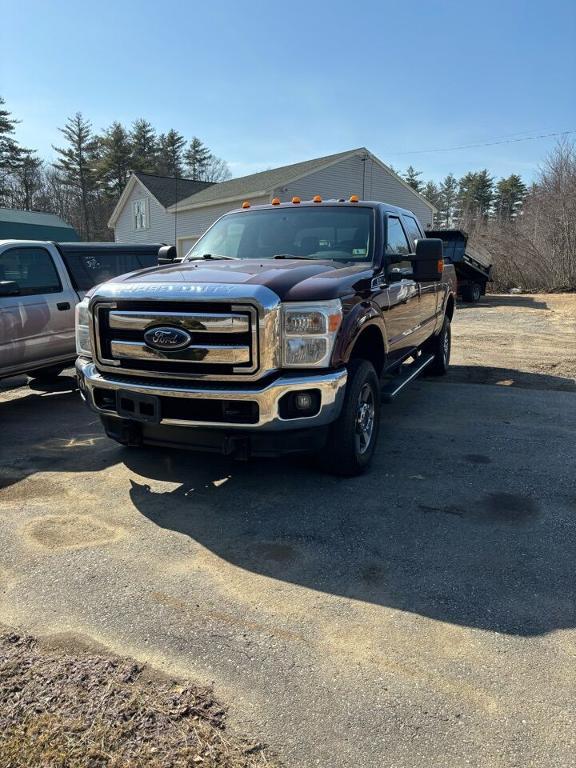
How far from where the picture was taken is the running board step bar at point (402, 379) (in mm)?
4906

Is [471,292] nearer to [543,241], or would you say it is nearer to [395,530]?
[543,241]

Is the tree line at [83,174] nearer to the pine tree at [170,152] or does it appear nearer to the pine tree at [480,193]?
the pine tree at [170,152]

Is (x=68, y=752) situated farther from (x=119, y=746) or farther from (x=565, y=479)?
(x=565, y=479)

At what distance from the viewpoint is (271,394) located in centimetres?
365

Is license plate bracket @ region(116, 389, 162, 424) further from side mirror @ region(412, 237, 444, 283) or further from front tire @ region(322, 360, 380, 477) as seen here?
side mirror @ region(412, 237, 444, 283)

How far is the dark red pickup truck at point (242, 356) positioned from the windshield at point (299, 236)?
0.22 metres

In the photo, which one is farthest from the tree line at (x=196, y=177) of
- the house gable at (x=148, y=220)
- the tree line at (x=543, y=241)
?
the house gable at (x=148, y=220)

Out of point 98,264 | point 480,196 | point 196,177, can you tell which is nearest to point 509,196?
point 480,196

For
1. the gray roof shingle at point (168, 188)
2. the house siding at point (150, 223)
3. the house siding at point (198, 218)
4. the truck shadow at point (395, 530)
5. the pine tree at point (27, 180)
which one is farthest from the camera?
the pine tree at point (27, 180)

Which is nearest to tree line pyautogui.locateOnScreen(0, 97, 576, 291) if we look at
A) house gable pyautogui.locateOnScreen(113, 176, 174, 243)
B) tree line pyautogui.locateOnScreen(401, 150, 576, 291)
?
tree line pyautogui.locateOnScreen(401, 150, 576, 291)

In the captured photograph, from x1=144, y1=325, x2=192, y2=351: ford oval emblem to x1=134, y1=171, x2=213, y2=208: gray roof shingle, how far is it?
2877 centimetres

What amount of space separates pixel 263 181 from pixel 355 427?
2353cm

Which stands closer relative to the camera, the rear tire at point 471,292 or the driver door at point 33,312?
the driver door at point 33,312

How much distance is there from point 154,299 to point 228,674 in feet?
7.57
